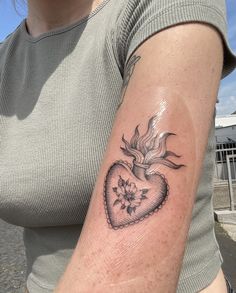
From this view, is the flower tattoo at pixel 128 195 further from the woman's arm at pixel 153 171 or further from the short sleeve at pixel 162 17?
the short sleeve at pixel 162 17

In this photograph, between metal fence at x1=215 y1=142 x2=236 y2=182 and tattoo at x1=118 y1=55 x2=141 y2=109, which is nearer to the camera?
tattoo at x1=118 y1=55 x2=141 y2=109

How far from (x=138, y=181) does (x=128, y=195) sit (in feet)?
0.12

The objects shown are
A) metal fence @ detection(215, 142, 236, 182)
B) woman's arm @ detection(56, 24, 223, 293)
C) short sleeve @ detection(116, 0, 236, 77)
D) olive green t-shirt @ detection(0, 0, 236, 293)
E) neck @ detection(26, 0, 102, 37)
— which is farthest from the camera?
metal fence @ detection(215, 142, 236, 182)

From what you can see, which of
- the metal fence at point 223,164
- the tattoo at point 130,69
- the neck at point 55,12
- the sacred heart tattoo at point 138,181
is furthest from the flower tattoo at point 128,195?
the metal fence at point 223,164

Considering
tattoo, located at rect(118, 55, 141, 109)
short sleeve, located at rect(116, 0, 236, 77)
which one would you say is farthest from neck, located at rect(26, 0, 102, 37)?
tattoo, located at rect(118, 55, 141, 109)

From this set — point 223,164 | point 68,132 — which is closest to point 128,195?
point 68,132

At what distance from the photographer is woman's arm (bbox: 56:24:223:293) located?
0.88 m

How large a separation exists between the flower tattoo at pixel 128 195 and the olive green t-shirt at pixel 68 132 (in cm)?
28

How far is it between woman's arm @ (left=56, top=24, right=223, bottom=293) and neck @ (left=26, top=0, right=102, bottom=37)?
0.51 meters

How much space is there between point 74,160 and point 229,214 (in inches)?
355

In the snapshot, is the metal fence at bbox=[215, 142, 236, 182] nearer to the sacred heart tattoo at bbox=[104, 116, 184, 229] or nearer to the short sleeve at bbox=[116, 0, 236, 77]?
the short sleeve at bbox=[116, 0, 236, 77]

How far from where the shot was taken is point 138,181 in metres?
0.96

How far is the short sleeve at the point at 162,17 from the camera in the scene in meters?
0.98

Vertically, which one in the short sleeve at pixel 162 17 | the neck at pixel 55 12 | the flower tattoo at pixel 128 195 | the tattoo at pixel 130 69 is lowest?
the flower tattoo at pixel 128 195
